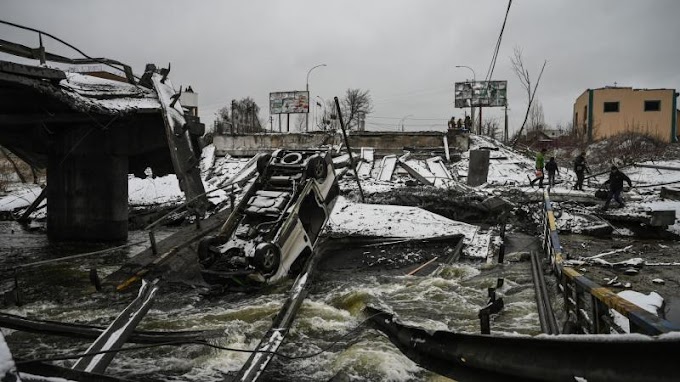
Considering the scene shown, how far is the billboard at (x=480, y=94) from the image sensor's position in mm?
45312

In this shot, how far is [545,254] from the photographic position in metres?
11.2

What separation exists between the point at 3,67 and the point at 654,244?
50.8ft

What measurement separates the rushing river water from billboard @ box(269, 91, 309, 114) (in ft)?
118

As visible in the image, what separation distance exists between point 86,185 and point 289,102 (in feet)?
111

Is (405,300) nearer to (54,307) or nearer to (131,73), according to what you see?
(54,307)

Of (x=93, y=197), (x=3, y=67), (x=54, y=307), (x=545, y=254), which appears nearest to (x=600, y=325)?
(x=545, y=254)

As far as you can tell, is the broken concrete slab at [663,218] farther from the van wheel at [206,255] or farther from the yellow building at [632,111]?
the yellow building at [632,111]

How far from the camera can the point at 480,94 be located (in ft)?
149

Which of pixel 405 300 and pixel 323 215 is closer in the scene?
pixel 405 300

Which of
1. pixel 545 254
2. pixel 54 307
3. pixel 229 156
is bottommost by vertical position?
pixel 54 307

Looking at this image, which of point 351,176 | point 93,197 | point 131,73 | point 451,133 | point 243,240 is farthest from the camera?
point 451,133

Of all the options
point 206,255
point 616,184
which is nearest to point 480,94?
point 616,184

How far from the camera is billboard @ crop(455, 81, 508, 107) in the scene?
149 feet

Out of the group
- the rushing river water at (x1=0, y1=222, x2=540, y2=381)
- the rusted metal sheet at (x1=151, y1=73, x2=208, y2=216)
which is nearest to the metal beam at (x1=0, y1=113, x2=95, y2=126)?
the rusted metal sheet at (x1=151, y1=73, x2=208, y2=216)
